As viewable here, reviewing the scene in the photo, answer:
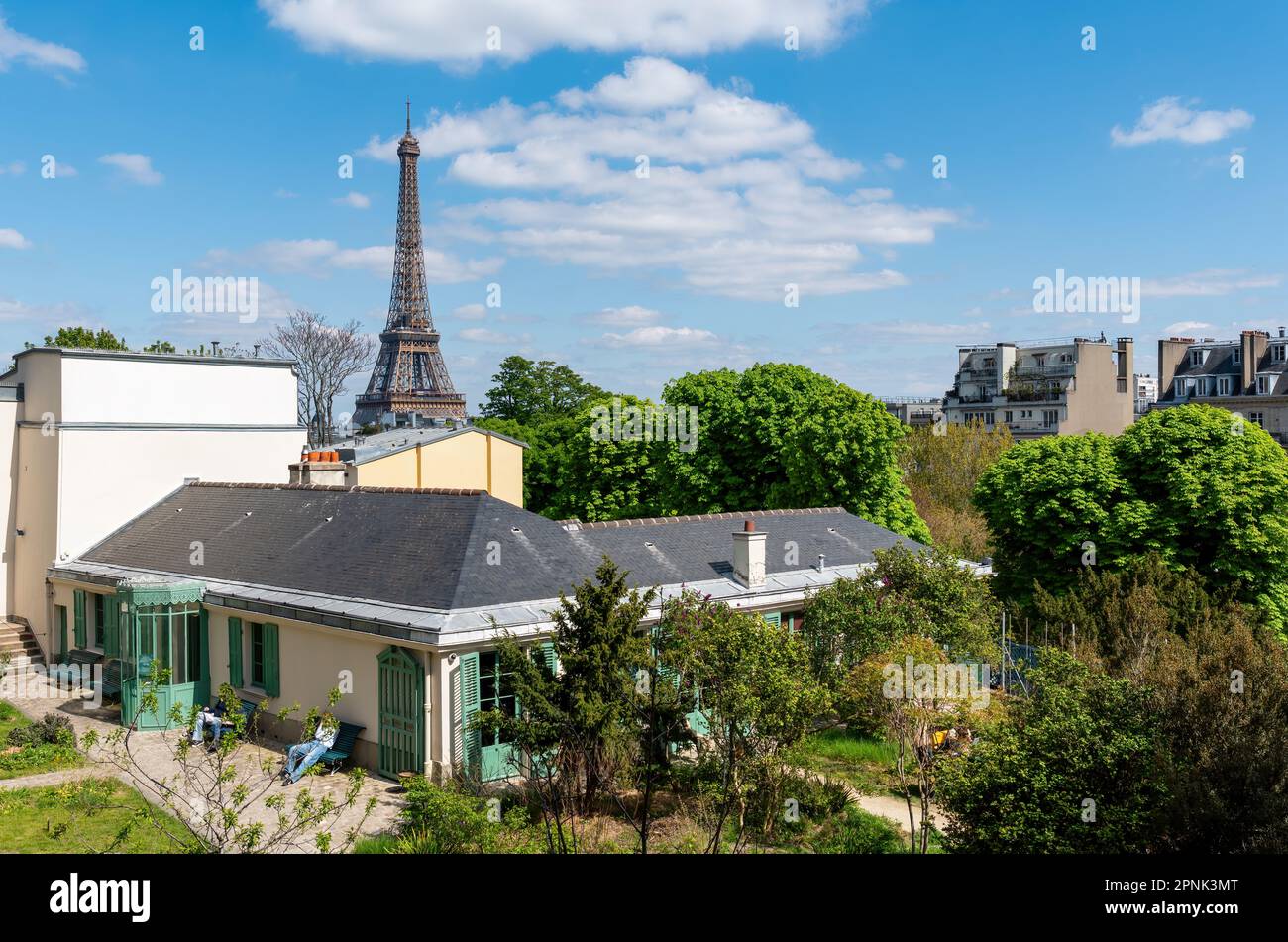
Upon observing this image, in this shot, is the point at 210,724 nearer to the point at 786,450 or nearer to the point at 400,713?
the point at 400,713

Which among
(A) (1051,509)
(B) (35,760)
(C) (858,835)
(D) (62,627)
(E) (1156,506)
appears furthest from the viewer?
(A) (1051,509)

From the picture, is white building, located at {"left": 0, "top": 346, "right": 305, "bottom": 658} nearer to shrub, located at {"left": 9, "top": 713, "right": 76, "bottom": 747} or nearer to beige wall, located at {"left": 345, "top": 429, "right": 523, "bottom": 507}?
beige wall, located at {"left": 345, "top": 429, "right": 523, "bottom": 507}

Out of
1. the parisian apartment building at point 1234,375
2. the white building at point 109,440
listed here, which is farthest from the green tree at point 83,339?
the parisian apartment building at point 1234,375

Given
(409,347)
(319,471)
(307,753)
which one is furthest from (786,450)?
(409,347)

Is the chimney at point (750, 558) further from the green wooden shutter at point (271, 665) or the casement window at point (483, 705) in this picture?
the green wooden shutter at point (271, 665)

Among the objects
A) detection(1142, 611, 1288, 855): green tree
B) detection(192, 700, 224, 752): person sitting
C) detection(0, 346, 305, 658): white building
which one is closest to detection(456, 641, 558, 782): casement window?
detection(192, 700, 224, 752): person sitting

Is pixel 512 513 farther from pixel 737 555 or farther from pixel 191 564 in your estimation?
pixel 191 564

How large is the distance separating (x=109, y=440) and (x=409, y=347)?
7165 centimetres

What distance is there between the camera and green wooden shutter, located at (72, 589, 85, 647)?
26.3 meters

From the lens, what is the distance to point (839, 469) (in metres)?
37.0

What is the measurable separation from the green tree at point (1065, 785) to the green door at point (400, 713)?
9.12 metres

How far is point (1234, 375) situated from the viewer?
249 ft

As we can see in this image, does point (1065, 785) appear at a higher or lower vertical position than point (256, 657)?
higher
